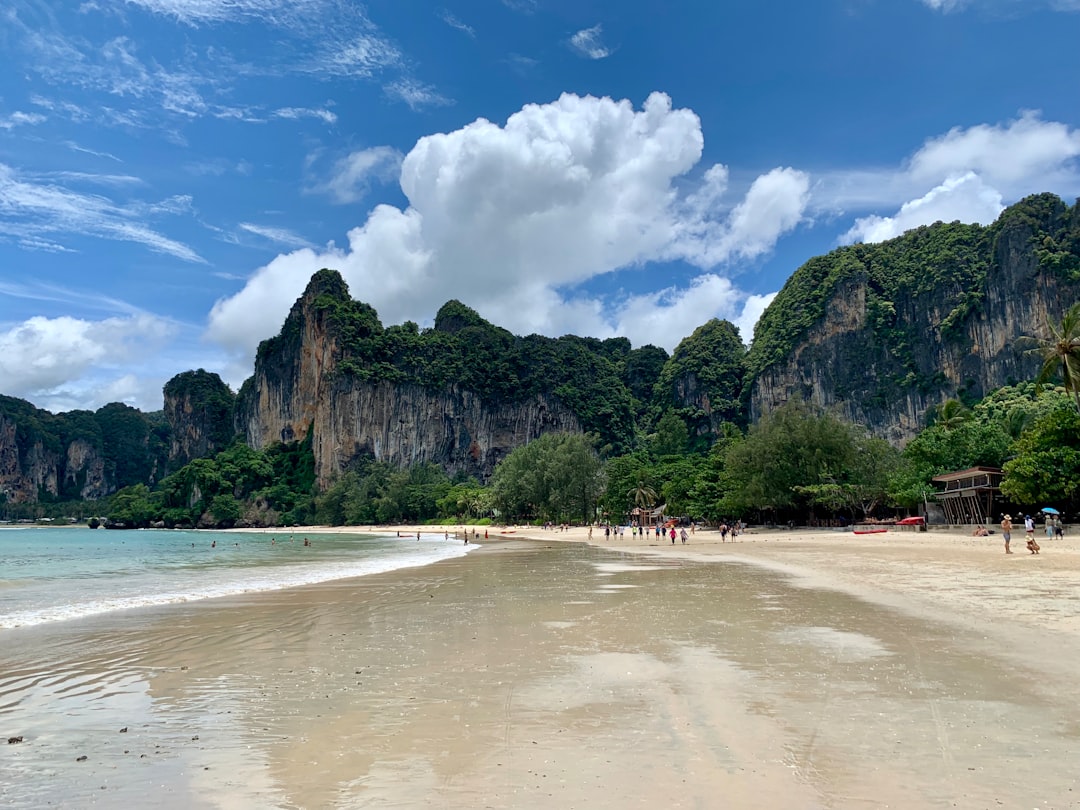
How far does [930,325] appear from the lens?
10538cm

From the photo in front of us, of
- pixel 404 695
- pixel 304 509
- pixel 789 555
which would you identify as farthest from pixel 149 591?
pixel 304 509

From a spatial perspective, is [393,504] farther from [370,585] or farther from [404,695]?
[404,695]

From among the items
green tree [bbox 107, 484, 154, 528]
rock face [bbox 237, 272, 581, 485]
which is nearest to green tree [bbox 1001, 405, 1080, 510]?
rock face [bbox 237, 272, 581, 485]

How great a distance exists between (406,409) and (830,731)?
130 meters

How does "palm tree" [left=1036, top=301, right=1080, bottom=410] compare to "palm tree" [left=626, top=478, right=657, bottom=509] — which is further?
"palm tree" [left=626, top=478, right=657, bottom=509]

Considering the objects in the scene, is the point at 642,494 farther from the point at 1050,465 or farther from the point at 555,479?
the point at 1050,465

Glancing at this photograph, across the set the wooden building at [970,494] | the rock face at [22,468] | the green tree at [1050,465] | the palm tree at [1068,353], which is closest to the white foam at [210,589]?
the green tree at [1050,465]

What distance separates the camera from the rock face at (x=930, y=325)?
297 feet

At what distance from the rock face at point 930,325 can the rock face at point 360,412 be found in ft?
167

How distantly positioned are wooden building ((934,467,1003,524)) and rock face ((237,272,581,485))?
10355cm

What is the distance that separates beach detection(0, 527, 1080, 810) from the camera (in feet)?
15.1

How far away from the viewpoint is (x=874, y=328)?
113 meters

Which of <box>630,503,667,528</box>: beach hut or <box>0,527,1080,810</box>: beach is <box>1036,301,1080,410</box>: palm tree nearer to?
<box>0,527,1080,810</box>: beach

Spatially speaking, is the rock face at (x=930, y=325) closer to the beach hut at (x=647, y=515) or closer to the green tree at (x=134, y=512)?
the beach hut at (x=647, y=515)
